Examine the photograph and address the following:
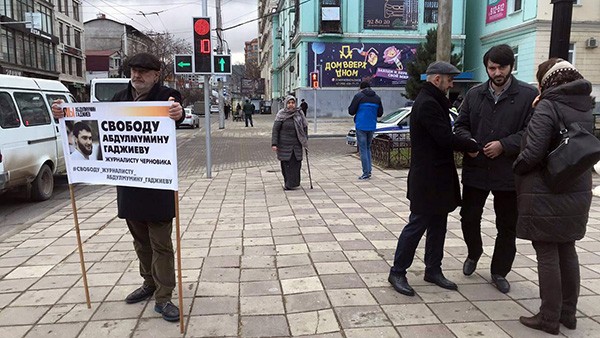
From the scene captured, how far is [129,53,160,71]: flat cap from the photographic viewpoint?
3277 mm

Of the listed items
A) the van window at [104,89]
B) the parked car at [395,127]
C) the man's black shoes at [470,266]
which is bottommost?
the man's black shoes at [470,266]

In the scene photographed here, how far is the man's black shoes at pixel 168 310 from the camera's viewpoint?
3.38 metres

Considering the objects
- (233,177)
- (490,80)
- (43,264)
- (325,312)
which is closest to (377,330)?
(325,312)

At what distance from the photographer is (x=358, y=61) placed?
33.1 metres

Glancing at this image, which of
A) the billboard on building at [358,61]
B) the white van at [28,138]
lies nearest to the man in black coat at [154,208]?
the white van at [28,138]

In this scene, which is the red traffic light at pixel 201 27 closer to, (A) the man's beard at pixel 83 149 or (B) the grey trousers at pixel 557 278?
(A) the man's beard at pixel 83 149

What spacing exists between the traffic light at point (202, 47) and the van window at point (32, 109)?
3006mm

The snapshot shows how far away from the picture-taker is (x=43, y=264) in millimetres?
4695

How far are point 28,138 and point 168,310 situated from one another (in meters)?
5.76

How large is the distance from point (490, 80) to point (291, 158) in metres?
5.10

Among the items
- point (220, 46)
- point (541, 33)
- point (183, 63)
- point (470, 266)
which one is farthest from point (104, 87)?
point (541, 33)

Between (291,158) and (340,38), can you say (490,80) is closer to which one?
(291,158)

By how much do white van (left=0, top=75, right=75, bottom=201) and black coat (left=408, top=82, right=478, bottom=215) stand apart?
19.9 ft

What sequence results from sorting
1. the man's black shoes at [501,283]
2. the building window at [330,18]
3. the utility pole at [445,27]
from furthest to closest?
the building window at [330,18] → the utility pole at [445,27] → the man's black shoes at [501,283]
